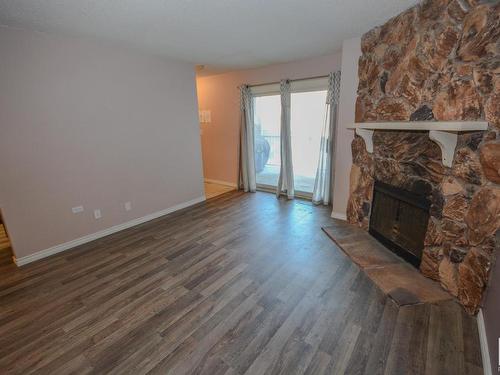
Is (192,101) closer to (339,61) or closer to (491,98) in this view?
(339,61)

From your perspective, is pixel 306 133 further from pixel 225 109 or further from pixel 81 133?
pixel 81 133

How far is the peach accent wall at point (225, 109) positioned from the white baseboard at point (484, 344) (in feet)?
12.5

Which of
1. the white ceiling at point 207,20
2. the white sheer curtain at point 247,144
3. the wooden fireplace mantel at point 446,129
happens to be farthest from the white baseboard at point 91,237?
the wooden fireplace mantel at point 446,129

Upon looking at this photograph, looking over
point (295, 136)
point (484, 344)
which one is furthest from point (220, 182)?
point (484, 344)

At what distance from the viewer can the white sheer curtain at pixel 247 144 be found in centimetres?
479

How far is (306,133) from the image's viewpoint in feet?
14.5

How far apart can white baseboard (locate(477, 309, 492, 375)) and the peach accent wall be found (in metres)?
3.81

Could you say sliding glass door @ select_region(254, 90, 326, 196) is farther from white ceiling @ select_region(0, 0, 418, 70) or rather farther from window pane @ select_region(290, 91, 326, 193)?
white ceiling @ select_region(0, 0, 418, 70)

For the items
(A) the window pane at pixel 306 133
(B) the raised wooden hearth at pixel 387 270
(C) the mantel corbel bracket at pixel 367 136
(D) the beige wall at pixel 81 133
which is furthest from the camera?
(A) the window pane at pixel 306 133

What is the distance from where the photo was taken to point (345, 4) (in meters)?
2.15

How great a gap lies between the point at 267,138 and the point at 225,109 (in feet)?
3.82

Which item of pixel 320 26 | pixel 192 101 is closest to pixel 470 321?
pixel 320 26

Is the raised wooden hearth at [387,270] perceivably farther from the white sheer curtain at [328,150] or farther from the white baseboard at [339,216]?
the white sheer curtain at [328,150]

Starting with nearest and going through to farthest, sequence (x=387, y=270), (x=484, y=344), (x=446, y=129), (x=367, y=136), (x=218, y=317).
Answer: (x=484, y=344), (x=446, y=129), (x=218, y=317), (x=387, y=270), (x=367, y=136)
